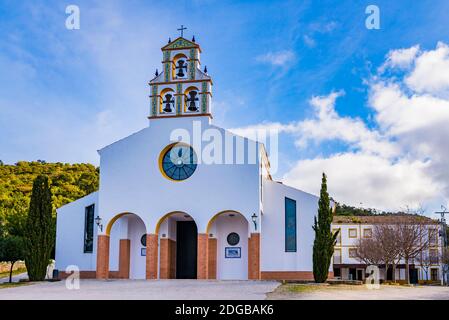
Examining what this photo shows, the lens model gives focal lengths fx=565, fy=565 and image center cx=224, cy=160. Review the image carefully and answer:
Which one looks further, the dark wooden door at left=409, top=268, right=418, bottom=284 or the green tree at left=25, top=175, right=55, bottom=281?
the dark wooden door at left=409, top=268, right=418, bottom=284

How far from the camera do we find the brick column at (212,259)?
92.0ft

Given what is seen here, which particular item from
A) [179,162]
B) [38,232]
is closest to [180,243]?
[179,162]

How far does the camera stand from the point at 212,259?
28219 mm

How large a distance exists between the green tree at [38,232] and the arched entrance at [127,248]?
3.26 metres

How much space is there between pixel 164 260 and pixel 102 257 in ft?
10.4

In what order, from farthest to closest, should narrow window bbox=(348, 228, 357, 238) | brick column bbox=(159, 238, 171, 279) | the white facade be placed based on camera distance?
narrow window bbox=(348, 228, 357, 238) → the white facade → brick column bbox=(159, 238, 171, 279)

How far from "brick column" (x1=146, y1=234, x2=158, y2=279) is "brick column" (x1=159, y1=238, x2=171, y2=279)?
0.31 meters

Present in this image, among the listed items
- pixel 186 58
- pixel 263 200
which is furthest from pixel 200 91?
pixel 263 200

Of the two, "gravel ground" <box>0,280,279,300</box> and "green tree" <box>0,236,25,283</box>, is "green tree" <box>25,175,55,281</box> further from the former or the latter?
"green tree" <box>0,236,25,283</box>

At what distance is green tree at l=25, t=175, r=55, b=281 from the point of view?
2677cm

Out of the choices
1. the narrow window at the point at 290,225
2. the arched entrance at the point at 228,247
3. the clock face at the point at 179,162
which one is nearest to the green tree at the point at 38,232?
the clock face at the point at 179,162

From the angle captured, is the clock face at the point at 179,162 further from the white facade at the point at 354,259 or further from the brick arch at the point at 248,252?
the white facade at the point at 354,259

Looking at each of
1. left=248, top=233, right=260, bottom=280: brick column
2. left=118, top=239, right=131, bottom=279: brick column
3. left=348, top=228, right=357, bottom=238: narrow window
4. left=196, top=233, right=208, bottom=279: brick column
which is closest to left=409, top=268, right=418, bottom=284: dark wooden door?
left=348, top=228, right=357, bottom=238: narrow window

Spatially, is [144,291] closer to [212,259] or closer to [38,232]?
[212,259]
